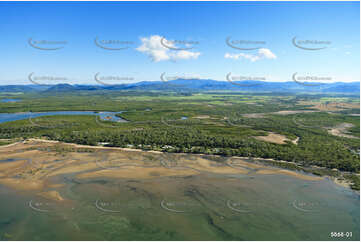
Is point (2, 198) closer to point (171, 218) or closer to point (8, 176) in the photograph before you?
point (8, 176)

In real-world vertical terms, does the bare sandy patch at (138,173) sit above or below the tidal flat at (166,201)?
above

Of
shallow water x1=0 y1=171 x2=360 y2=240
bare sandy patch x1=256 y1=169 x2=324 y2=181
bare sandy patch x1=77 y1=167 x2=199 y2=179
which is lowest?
shallow water x1=0 y1=171 x2=360 y2=240

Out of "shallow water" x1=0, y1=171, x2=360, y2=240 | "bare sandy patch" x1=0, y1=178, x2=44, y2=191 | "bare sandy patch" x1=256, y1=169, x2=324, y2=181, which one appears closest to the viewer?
"shallow water" x1=0, y1=171, x2=360, y2=240

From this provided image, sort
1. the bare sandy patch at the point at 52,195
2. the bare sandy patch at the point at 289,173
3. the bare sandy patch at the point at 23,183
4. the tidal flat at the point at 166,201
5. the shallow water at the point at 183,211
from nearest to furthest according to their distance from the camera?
the shallow water at the point at 183,211
the tidal flat at the point at 166,201
the bare sandy patch at the point at 52,195
the bare sandy patch at the point at 23,183
the bare sandy patch at the point at 289,173

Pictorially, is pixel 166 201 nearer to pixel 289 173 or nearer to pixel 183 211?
pixel 183 211

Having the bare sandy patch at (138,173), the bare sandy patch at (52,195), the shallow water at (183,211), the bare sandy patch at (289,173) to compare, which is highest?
the bare sandy patch at (138,173)

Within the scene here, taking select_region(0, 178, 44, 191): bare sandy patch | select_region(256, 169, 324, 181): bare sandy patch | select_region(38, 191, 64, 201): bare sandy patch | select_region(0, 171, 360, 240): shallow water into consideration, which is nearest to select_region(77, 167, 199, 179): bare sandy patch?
select_region(0, 171, 360, 240): shallow water

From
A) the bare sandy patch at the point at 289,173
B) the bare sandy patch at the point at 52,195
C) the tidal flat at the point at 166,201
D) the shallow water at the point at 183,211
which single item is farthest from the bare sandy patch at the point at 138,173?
the bare sandy patch at the point at 289,173

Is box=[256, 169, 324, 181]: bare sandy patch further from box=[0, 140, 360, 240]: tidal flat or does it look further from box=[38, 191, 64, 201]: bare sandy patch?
box=[38, 191, 64, 201]: bare sandy patch

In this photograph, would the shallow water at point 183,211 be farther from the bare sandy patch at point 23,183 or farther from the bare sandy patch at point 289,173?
the bare sandy patch at point 289,173

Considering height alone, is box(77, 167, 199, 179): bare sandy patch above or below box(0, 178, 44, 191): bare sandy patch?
above
